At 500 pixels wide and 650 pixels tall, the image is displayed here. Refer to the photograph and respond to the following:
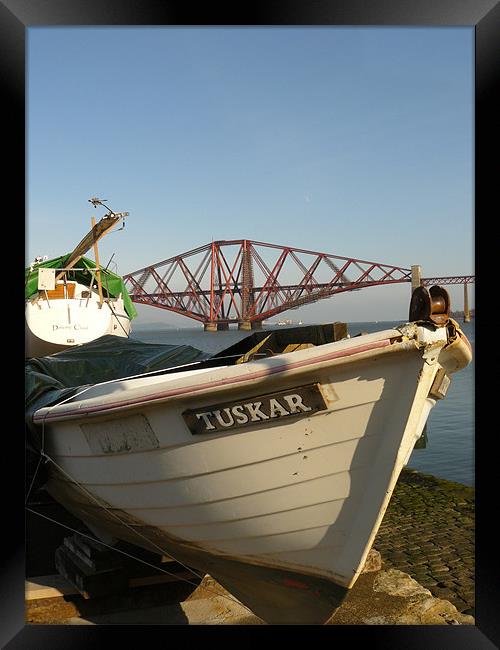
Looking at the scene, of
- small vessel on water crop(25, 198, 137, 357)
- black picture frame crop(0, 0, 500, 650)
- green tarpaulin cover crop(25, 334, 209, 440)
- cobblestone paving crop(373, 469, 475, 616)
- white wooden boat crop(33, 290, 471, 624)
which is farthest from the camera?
small vessel on water crop(25, 198, 137, 357)

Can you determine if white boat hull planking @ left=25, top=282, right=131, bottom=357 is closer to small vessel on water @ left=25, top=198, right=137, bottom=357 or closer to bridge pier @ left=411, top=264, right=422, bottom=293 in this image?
small vessel on water @ left=25, top=198, right=137, bottom=357

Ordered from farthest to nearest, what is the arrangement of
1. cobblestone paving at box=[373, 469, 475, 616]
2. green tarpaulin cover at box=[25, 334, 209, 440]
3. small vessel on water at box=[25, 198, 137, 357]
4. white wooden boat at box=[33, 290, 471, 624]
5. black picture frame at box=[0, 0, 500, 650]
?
small vessel on water at box=[25, 198, 137, 357] → green tarpaulin cover at box=[25, 334, 209, 440] → cobblestone paving at box=[373, 469, 475, 616] → black picture frame at box=[0, 0, 500, 650] → white wooden boat at box=[33, 290, 471, 624]

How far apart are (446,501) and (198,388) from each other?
403 centimetres

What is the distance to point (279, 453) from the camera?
2.10 meters

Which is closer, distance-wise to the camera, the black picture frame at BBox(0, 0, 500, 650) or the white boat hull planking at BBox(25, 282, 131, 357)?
the black picture frame at BBox(0, 0, 500, 650)

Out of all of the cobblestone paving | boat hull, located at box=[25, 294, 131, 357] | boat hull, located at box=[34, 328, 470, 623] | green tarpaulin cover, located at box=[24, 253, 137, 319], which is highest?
green tarpaulin cover, located at box=[24, 253, 137, 319]

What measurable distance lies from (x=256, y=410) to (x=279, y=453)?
20 cm

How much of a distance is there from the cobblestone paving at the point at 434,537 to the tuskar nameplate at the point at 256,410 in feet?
6.65

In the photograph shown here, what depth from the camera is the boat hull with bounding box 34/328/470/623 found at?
1.98 meters

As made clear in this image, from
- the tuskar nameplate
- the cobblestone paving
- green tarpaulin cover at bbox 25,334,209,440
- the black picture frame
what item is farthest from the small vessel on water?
the tuskar nameplate

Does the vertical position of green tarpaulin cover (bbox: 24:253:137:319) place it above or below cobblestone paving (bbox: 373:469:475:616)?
above
